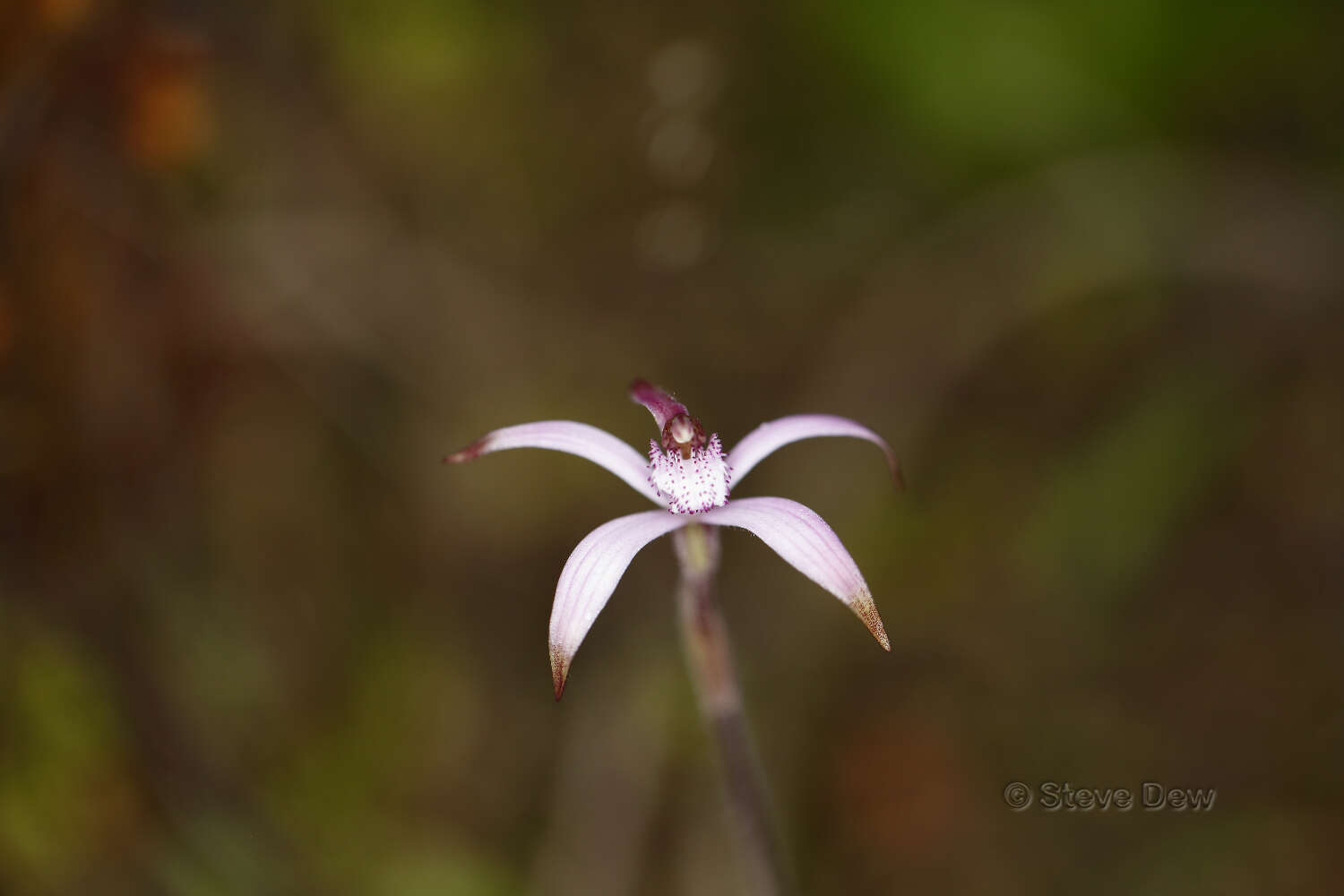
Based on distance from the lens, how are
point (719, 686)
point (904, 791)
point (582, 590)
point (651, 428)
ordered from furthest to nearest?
point (651, 428) < point (904, 791) < point (719, 686) < point (582, 590)

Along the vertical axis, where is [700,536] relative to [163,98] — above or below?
below

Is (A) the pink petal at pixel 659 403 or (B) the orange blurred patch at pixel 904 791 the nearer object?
(A) the pink petal at pixel 659 403

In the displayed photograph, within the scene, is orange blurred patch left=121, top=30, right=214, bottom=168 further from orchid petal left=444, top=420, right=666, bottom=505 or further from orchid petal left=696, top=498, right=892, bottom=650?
orchid petal left=696, top=498, right=892, bottom=650

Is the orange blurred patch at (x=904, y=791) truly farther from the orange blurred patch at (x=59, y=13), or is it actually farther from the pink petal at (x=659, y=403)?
the orange blurred patch at (x=59, y=13)

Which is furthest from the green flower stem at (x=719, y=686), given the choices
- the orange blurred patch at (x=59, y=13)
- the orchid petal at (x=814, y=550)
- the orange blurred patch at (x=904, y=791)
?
the orange blurred patch at (x=59, y=13)

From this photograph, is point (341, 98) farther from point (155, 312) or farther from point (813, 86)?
point (813, 86)

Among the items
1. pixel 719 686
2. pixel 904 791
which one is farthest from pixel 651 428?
pixel 719 686

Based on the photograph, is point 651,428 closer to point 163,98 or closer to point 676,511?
point 163,98
